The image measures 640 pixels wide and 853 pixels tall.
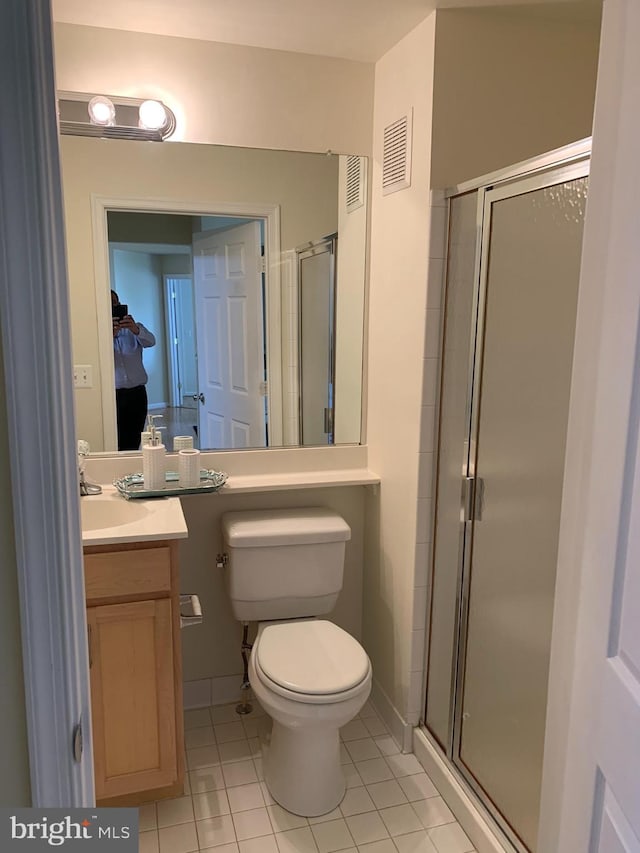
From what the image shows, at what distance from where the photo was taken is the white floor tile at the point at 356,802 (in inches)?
76.9

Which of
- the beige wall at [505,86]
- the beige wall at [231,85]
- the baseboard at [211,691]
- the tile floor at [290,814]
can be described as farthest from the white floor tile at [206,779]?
the beige wall at [231,85]

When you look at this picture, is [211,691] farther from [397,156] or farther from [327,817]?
[397,156]

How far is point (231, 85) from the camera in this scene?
2.14 metres

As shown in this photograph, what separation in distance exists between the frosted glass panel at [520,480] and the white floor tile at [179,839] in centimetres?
83

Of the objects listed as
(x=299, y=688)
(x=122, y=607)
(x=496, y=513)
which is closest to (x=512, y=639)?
(x=496, y=513)

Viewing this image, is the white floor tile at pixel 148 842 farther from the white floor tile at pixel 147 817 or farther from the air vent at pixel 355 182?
the air vent at pixel 355 182

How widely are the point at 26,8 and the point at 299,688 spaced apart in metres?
1.65

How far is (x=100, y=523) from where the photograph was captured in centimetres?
203

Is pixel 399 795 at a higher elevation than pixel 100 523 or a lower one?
lower

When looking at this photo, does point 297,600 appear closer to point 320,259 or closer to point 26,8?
point 320,259

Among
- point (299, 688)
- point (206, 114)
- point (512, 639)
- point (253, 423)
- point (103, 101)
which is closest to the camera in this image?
point (512, 639)

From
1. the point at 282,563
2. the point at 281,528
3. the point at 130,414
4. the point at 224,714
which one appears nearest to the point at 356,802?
the point at 224,714

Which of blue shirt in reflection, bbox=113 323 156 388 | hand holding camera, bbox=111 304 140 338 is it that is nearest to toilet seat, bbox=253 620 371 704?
blue shirt in reflection, bbox=113 323 156 388

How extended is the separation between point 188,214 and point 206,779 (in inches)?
73.4
